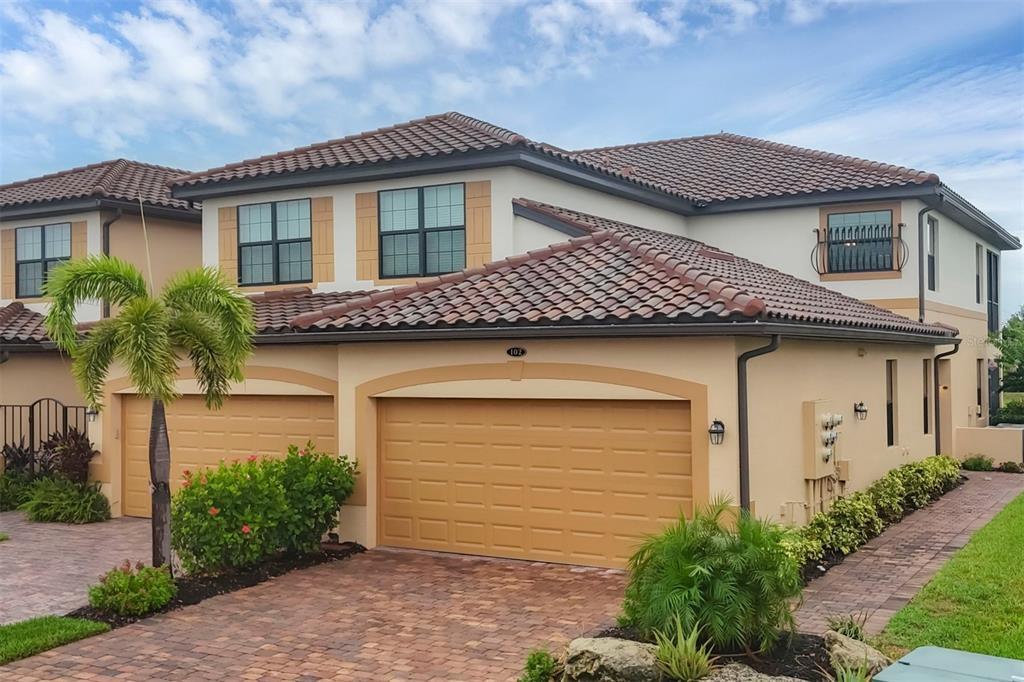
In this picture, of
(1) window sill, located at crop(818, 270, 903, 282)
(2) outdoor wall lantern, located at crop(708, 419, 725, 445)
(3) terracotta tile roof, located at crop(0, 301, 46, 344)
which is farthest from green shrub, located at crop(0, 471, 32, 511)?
(1) window sill, located at crop(818, 270, 903, 282)

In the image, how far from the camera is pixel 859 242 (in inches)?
797

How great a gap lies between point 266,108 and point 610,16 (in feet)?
33.2

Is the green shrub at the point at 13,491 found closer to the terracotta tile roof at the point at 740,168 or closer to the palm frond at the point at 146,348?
the palm frond at the point at 146,348

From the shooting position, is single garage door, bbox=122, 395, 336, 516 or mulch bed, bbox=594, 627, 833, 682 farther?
single garage door, bbox=122, 395, 336, 516

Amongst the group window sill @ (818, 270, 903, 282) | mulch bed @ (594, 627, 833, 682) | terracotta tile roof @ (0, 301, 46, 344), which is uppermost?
window sill @ (818, 270, 903, 282)

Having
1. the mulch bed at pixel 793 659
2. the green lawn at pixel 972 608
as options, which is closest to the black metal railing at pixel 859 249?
the green lawn at pixel 972 608

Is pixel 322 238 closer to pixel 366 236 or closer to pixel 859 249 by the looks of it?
pixel 366 236

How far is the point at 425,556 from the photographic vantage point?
12766 millimetres

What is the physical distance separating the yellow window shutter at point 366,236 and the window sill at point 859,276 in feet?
31.8

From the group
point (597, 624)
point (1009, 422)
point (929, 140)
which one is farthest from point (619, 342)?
point (1009, 422)

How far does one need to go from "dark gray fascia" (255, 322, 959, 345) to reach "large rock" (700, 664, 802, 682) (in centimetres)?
435

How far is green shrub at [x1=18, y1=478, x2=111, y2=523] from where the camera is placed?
52.8ft

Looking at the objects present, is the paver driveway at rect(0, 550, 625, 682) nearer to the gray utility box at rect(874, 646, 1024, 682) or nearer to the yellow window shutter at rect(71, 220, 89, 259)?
the gray utility box at rect(874, 646, 1024, 682)

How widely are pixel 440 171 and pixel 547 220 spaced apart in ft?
7.21
